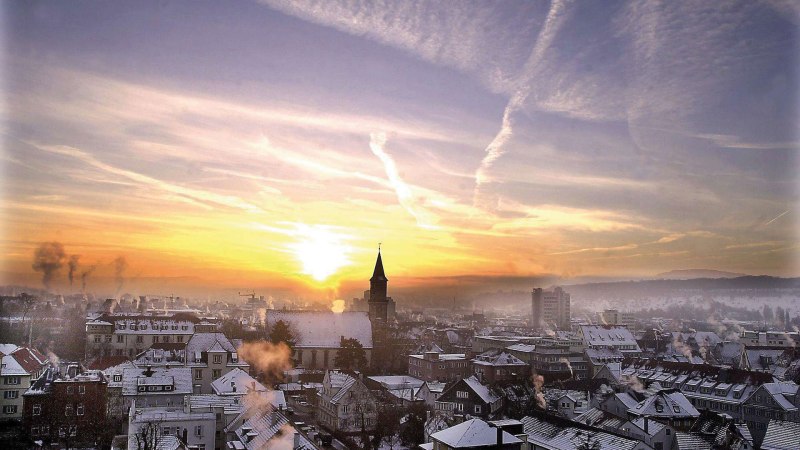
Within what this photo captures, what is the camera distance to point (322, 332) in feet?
70.1

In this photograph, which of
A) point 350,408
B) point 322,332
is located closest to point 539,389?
point 350,408

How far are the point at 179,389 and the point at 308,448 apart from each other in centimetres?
383

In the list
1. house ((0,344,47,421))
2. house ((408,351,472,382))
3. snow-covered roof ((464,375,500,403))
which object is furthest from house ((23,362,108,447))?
house ((408,351,472,382))

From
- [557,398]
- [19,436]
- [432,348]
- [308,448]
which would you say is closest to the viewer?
[308,448]

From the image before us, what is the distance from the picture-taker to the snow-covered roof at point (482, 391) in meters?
13.1

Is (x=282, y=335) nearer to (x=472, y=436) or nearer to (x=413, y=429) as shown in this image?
(x=413, y=429)

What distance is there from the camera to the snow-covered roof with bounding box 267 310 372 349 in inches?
828

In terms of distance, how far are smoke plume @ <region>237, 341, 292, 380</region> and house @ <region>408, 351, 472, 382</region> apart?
4.10 m

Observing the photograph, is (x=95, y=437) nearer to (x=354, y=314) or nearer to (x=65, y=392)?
(x=65, y=392)

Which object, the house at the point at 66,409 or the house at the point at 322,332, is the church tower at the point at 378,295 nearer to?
the house at the point at 322,332

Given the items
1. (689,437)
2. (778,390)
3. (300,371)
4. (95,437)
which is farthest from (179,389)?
(778,390)

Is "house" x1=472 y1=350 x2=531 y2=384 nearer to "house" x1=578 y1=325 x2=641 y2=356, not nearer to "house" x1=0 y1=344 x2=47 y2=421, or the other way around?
"house" x1=578 y1=325 x2=641 y2=356

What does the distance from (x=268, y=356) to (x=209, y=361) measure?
4.28 metres

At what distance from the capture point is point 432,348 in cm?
1986
